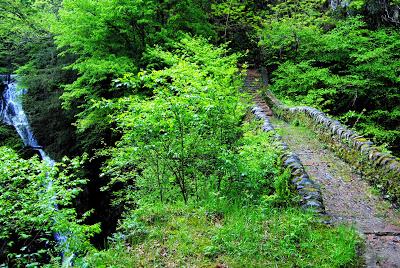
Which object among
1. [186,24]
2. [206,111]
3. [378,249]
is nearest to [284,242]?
[378,249]

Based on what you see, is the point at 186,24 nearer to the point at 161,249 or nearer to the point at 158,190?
the point at 158,190

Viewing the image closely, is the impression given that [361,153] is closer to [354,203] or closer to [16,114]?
[354,203]

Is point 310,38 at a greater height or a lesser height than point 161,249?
greater

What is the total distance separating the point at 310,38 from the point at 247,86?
3.72m

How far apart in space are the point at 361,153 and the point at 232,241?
455 cm

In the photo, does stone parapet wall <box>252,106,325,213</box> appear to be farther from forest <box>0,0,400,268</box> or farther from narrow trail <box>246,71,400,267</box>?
narrow trail <box>246,71,400,267</box>

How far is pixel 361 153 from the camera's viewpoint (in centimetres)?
739

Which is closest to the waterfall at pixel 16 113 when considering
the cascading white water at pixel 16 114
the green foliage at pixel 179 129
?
the cascading white water at pixel 16 114

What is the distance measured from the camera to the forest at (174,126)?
468 centimetres

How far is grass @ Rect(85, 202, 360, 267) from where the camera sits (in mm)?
4114

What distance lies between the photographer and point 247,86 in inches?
627

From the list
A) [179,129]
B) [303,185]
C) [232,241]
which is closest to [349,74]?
[303,185]

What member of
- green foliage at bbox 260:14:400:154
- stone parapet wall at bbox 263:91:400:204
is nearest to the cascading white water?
green foliage at bbox 260:14:400:154

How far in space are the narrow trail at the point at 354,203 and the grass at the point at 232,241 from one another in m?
0.38
